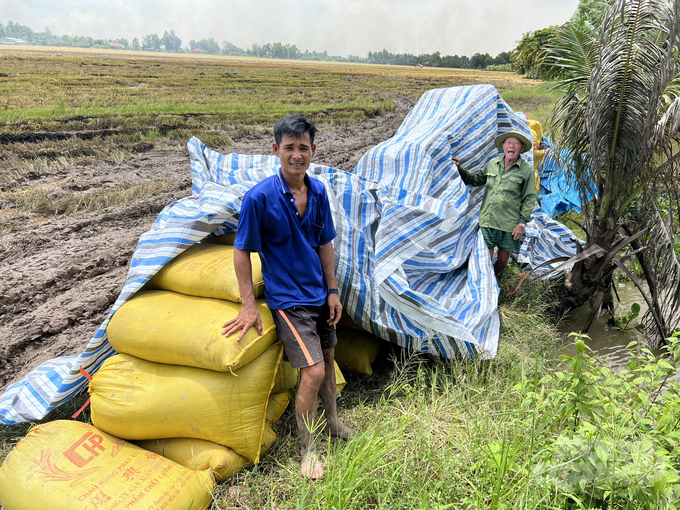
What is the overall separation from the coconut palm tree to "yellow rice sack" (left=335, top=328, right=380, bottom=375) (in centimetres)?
192

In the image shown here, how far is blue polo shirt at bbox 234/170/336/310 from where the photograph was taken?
5.95 feet

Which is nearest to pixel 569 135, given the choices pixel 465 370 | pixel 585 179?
pixel 585 179

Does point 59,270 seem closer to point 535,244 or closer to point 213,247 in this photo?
point 213,247

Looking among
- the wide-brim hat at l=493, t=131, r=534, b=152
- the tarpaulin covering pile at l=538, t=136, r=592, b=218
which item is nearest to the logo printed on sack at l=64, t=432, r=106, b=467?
the wide-brim hat at l=493, t=131, r=534, b=152

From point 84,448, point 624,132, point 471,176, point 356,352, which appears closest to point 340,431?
point 356,352

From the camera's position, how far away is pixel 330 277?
2.11 m

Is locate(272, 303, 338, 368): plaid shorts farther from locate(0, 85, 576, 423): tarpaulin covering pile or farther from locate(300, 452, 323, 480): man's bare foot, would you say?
locate(0, 85, 576, 423): tarpaulin covering pile

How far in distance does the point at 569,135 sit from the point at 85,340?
395 cm

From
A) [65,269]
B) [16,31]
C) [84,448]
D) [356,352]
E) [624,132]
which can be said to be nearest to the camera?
[84,448]

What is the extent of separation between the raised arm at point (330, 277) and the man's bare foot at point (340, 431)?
0.51 m

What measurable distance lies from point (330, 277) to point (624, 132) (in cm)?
248

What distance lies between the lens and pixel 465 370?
8.63 feet

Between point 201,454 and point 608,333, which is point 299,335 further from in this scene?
point 608,333

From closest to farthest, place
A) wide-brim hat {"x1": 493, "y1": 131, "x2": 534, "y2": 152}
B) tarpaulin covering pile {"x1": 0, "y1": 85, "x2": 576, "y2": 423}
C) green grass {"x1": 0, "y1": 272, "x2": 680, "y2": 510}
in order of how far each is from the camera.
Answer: green grass {"x1": 0, "y1": 272, "x2": 680, "y2": 510} → tarpaulin covering pile {"x1": 0, "y1": 85, "x2": 576, "y2": 423} → wide-brim hat {"x1": 493, "y1": 131, "x2": 534, "y2": 152}
